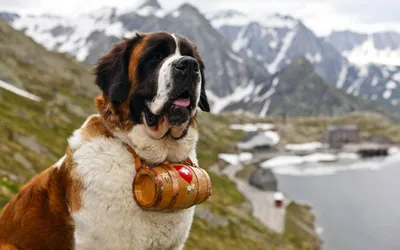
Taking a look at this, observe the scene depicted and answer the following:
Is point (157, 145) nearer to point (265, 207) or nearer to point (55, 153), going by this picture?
point (55, 153)

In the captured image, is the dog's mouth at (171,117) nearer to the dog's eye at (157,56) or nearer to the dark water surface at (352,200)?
the dog's eye at (157,56)

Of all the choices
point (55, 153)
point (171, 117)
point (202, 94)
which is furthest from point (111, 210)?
point (55, 153)

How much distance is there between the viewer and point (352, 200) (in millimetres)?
82312

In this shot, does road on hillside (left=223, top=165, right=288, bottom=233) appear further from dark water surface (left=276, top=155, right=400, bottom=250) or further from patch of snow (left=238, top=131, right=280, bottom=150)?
patch of snow (left=238, top=131, right=280, bottom=150)

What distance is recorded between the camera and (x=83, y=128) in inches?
258

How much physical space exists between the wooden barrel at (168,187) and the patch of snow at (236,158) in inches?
4811

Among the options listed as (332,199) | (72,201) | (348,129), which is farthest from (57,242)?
(348,129)

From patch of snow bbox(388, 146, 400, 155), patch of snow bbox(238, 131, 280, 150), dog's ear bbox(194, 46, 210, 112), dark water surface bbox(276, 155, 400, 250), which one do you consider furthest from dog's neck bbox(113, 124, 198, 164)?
patch of snow bbox(388, 146, 400, 155)

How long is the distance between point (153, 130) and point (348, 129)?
195307 mm

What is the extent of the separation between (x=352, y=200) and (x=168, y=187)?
81753mm

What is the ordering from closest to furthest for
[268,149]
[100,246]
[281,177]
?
[100,246] → [281,177] → [268,149]

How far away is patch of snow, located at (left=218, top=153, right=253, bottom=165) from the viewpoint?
435 ft

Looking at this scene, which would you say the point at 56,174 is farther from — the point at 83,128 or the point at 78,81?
the point at 78,81

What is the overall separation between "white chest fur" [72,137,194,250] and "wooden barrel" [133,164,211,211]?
5.9 inches
